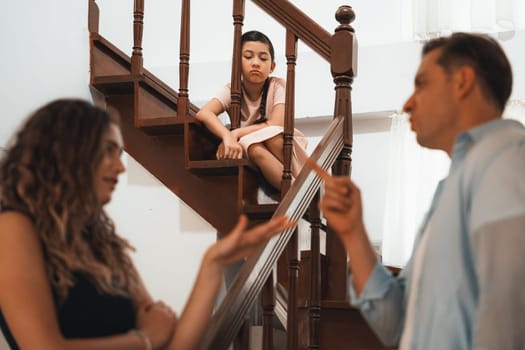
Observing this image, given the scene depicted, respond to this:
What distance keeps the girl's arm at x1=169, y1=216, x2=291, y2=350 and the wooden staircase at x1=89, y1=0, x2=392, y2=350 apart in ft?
0.68

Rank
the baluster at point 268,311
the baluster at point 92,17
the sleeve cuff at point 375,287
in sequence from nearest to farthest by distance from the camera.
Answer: the sleeve cuff at point 375,287
the baluster at point 268,311
the baluster at point 92,17

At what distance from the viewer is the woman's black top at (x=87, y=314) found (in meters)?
1.44

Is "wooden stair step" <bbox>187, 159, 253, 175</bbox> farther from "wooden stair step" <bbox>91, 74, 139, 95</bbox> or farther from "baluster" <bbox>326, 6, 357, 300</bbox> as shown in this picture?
"wooden stair step" <bbox>91, 74, 139, 95</bbox>

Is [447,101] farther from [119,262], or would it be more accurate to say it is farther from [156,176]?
[156,176]

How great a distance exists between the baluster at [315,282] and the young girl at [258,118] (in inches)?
14.0

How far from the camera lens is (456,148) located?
141cm

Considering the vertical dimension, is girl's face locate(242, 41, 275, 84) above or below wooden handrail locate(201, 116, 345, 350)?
above

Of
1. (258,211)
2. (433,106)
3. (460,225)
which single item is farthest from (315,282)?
(460,225)

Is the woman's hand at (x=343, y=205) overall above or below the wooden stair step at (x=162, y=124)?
below

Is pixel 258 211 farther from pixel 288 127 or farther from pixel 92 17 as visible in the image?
pixel 92 17

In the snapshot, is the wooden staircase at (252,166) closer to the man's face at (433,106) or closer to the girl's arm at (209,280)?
the girl's arm at (209,280)

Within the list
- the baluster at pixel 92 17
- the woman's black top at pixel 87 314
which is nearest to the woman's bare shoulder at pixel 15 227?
the woman's black top at pixel 87 314

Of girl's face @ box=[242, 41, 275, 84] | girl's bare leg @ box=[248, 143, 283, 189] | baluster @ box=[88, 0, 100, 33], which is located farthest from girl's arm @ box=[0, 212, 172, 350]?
baluster @ box=[88, 0, 100, 33]

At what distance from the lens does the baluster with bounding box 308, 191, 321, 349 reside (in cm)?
253
